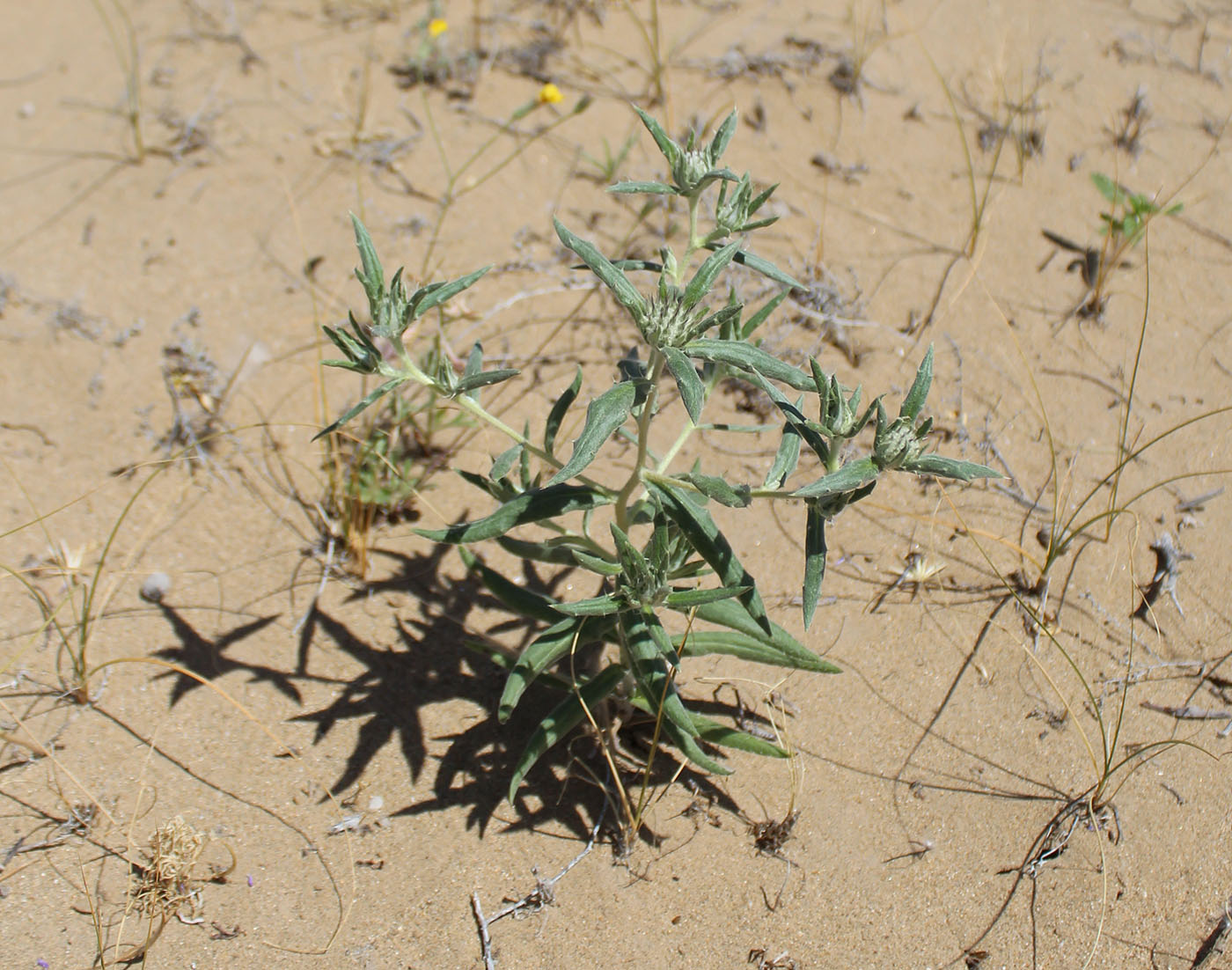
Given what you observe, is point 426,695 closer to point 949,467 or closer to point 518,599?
point 518,599

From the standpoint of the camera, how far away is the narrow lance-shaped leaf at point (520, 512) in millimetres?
2133

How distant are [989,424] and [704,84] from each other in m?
2.07

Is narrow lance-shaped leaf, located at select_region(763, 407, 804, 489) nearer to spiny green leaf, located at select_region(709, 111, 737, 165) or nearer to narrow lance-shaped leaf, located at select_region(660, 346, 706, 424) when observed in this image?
narrow lance-shaped leaf, located at select_region(660, 346, 706, 424)

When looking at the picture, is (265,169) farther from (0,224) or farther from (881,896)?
(881,896)

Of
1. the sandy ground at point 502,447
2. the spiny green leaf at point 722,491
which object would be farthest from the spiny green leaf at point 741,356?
the sandy ground at point 502,447

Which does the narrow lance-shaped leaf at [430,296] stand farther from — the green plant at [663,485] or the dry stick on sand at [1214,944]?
the dry stick on sand at [1214,944]

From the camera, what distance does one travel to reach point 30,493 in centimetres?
296

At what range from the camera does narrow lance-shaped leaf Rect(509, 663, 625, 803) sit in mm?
2285

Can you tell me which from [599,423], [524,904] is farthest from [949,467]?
[524,904]

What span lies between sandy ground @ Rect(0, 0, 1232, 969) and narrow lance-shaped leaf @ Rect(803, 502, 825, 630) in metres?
0.78

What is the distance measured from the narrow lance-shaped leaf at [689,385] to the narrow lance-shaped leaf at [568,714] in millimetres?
770

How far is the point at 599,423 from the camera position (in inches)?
71.4

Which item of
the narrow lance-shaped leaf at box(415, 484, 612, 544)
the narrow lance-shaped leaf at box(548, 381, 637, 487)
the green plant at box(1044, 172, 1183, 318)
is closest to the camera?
the narrow lance-shaped leaf at box(548, 381, 637, 487)

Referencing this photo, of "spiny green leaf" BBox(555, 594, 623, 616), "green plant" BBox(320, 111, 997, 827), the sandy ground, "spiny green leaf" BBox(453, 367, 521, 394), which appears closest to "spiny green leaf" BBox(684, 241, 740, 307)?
"green plant" BBox(320, 111, 997, 827)
